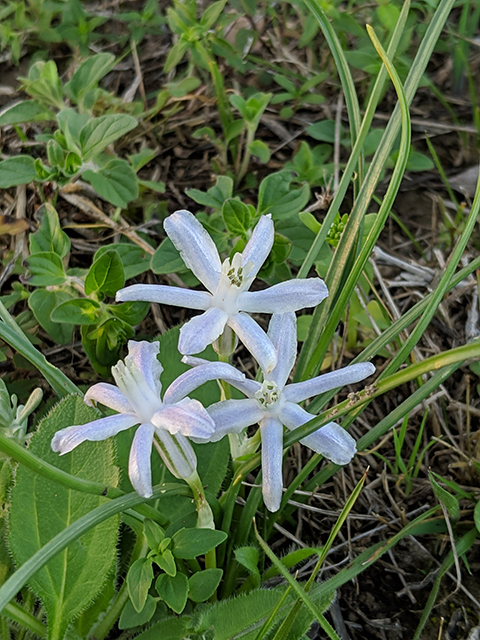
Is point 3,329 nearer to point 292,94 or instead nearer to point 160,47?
point 292,94

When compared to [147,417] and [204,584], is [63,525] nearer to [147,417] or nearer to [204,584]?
[204,584]

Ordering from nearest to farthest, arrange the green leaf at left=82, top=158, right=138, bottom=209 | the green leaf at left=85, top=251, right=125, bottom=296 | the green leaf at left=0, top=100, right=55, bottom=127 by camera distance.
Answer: the green leaf at left=85, top=251, right=125, bottom=296 < the green leaf at left=82, top=158, right=138, bottom=209 < the green leaf at left=0, top=100, right=55, bottom=127

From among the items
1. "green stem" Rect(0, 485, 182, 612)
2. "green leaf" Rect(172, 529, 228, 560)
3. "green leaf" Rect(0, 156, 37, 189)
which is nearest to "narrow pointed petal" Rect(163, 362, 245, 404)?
"green stem" Rect(0, 485, 182, 612)

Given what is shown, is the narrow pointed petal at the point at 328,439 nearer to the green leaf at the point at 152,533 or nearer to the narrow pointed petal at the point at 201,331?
the narrow pointed petal at the point at 201,331

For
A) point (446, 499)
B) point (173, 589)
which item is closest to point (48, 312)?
point (173, 589)

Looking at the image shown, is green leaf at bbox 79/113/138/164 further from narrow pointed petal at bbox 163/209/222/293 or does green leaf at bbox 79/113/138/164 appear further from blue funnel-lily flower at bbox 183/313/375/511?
blue funnel-lily flower at bbox 183/313/375/511

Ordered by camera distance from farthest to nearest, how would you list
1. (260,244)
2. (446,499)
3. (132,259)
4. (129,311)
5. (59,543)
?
(132,259) < (129,311) < (446,499) < (260,244) < (59,543)

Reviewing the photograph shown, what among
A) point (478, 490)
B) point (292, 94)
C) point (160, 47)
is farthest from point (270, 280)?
point (160, 47)
